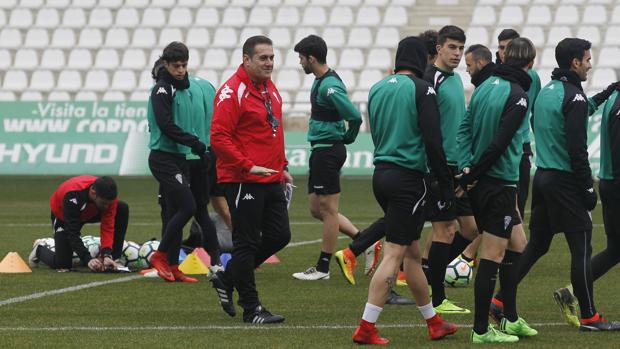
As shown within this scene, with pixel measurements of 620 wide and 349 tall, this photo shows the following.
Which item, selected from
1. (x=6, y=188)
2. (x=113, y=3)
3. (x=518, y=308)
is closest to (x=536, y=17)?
(x=113, y=3)

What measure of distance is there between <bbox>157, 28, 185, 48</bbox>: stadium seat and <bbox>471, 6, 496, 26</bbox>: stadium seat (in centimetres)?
784

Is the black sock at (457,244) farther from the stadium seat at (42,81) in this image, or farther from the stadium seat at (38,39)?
the stadium seat at (38,39)

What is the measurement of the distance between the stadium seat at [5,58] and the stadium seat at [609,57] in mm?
15655

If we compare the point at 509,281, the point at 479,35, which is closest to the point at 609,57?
the point at 479,35

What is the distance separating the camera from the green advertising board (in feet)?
88.9

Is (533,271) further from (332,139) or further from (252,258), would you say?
(252,258)

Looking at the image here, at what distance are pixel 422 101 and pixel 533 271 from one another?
4.65 metres

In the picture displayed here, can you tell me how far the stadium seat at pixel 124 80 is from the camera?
32.3m

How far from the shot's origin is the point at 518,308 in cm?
939

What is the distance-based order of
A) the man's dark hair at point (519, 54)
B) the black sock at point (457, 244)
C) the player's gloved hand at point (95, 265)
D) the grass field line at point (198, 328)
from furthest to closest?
the player's gloved hand at point (95, 265)
the black sock at point (457, 244)
the grass field line at point (198, 328)
the man's dark hair at point (519, 54)

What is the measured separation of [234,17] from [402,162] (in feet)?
87.2

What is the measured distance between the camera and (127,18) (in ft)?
114

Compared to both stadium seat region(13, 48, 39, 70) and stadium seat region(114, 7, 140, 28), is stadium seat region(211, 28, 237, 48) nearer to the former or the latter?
stadium seat region(114, 7, 140, 28)

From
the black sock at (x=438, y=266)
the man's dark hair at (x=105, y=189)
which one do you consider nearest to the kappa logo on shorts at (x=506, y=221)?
the black sock at (x=438, y=266)
